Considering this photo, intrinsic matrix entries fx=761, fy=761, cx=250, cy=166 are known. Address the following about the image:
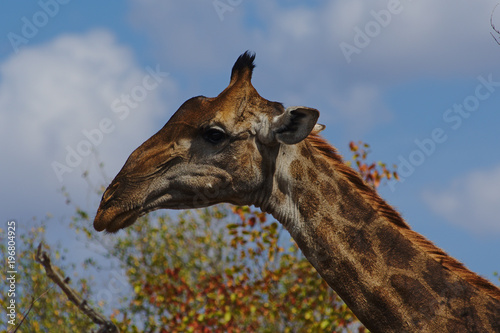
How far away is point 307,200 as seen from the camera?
6652 mm

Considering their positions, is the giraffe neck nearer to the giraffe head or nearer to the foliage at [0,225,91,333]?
the giraffe head

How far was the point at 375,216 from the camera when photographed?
6.52 metres

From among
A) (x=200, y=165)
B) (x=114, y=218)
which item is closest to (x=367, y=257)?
(x=200, y=165)

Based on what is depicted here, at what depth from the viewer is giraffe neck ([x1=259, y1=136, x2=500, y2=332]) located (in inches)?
238

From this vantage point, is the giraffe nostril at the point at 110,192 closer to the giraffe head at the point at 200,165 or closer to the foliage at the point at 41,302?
the giraffe head at the point at 200,165

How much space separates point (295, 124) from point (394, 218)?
118cm

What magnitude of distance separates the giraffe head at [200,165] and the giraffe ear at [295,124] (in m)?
0.01

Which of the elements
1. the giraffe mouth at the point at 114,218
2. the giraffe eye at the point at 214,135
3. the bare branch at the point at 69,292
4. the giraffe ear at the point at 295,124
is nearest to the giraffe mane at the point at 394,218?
the giraffe ear at the point at 295,124

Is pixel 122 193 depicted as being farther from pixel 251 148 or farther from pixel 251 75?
pixel 251 75

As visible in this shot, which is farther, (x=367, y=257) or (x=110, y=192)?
(x=110, y=192)

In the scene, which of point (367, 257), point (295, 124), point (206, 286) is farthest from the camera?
point (206, 286)

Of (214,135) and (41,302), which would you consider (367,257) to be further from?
(41,302)

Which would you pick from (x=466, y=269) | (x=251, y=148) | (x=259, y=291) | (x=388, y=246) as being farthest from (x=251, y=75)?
(x=259, y=291)

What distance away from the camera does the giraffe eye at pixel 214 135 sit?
696cm
